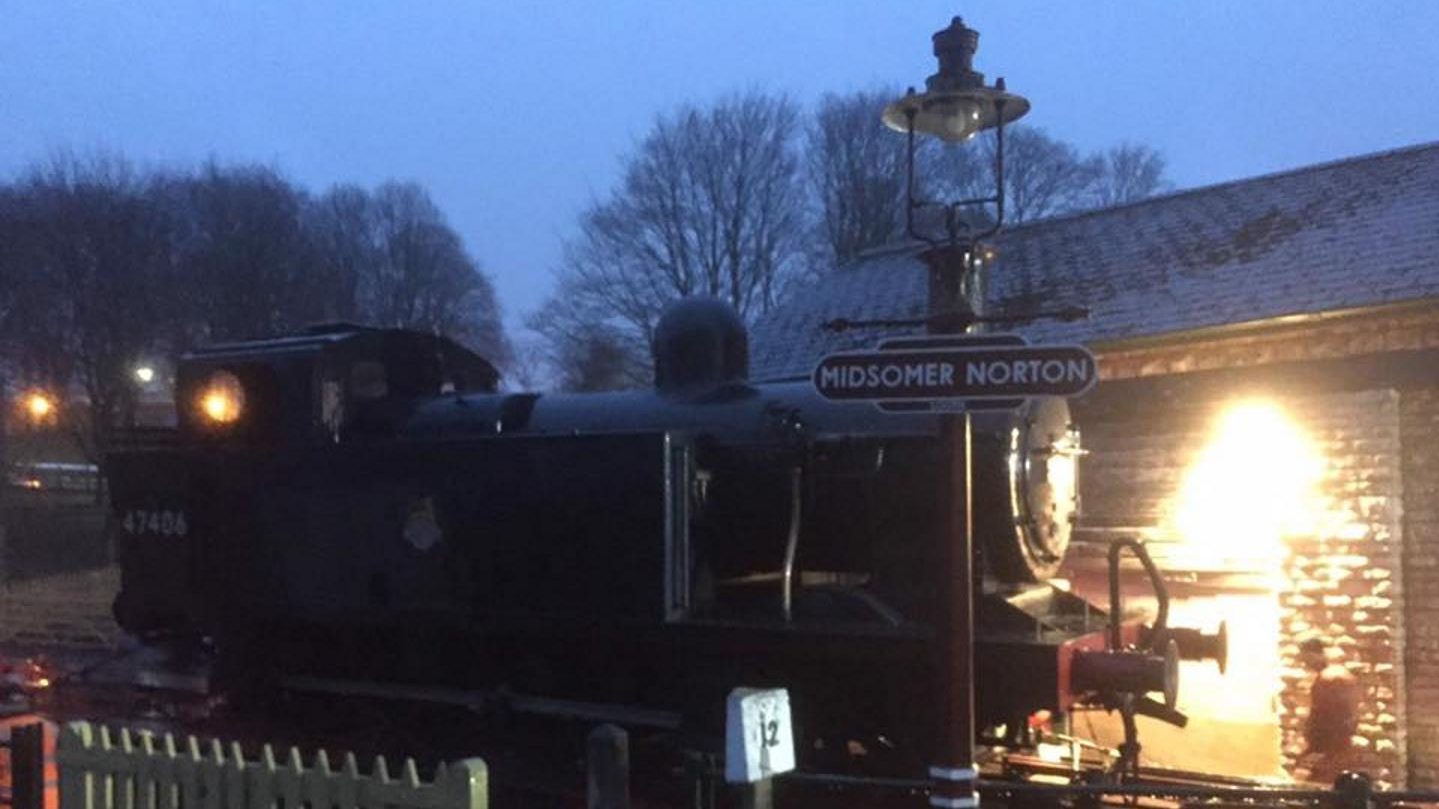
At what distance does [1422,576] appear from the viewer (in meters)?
9.46

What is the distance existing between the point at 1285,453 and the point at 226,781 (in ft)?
25.6

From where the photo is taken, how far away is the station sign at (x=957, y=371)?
4.40 metres

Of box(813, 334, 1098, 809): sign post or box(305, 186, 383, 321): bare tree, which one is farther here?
box(305, 186, 383, 321): bare tree

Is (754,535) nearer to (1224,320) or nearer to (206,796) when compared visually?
Result: (206,796)

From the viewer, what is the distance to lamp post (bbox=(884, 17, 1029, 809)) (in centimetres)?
460

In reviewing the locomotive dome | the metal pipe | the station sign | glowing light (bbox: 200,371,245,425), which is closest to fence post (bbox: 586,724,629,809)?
the station sign

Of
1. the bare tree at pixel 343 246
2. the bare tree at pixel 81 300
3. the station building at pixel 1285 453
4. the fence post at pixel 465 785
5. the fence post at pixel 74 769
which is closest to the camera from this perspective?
the fence post at pixel 465 785

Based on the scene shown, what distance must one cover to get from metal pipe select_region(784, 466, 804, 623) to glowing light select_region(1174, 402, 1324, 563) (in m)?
4.57

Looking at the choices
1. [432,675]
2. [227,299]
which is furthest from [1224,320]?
[227,299]

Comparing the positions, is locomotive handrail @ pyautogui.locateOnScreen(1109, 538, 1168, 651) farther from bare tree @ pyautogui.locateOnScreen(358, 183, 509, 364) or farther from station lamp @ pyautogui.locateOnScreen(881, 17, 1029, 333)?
bare tree @ pyautogui.locateOnScreen(358, 183, 509, 364)

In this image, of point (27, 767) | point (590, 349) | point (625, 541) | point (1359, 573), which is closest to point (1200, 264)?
point (1359, 573)

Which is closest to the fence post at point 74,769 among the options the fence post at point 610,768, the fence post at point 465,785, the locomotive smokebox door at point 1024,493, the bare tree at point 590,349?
the fence post at point 465,785

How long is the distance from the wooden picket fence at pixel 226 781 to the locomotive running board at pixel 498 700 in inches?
67.3

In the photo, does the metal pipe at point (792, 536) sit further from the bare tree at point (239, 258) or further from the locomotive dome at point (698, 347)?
the bare tree at point (239, 258)
